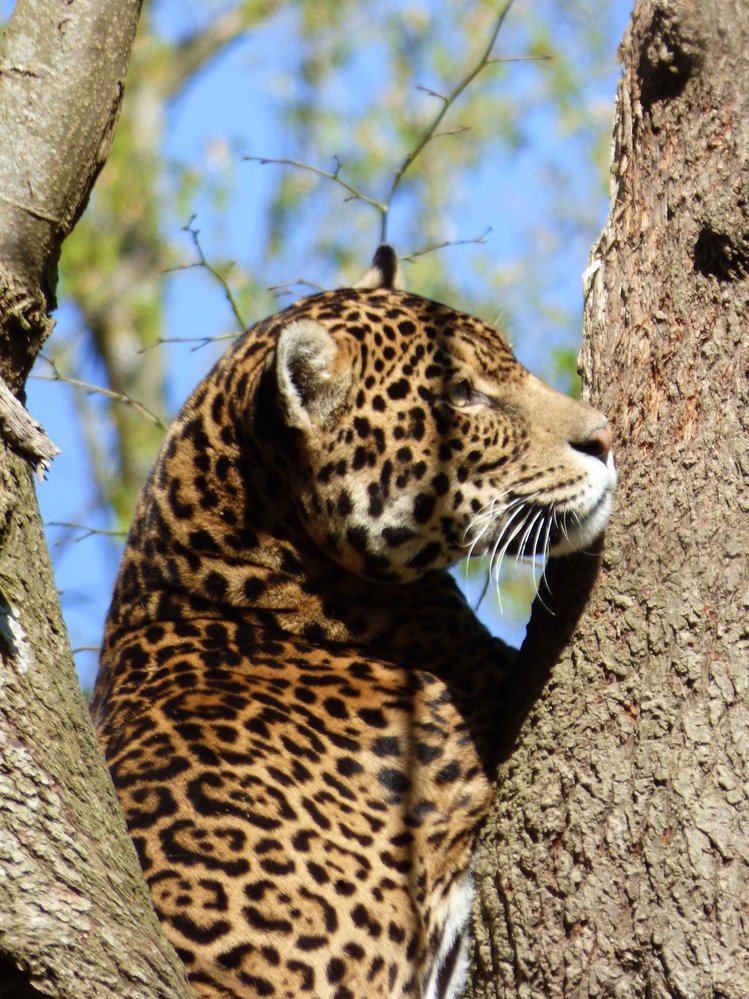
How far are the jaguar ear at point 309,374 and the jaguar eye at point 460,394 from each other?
0.37m

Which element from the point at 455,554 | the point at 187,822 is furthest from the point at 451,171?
the point at 187,822

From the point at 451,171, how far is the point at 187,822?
55.2 feet

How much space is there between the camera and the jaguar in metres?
4.52

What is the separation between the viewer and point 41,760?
3.43 metres

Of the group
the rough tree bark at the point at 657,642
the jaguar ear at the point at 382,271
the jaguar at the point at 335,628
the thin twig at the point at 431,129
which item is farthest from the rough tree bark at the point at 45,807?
the thin twig at the point at 431,129

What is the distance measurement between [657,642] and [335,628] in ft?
4.84

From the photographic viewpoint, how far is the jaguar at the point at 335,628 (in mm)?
4523

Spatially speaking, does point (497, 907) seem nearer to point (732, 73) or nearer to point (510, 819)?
point (510, 819)

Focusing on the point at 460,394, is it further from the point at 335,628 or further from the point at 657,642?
the point at 657,642

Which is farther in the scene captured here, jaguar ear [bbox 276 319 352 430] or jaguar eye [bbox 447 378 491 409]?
jaguar eye [bbox 447 378 491 409]

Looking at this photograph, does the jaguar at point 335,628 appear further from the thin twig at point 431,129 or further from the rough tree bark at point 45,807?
the rough tree bark at point 45,807

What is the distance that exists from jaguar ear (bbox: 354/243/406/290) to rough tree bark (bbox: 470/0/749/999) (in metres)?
1.67

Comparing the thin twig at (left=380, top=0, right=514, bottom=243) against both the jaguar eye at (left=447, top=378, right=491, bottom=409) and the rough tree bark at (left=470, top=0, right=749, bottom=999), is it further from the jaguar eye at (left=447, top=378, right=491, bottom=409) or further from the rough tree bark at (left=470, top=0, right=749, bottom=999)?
the rough tree bark at (left=470, top=0, right=749, bottom=999)

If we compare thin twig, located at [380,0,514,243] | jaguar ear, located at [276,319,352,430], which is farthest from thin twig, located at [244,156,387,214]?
Answer: jaguar ear, located at [276,319,352,430]
